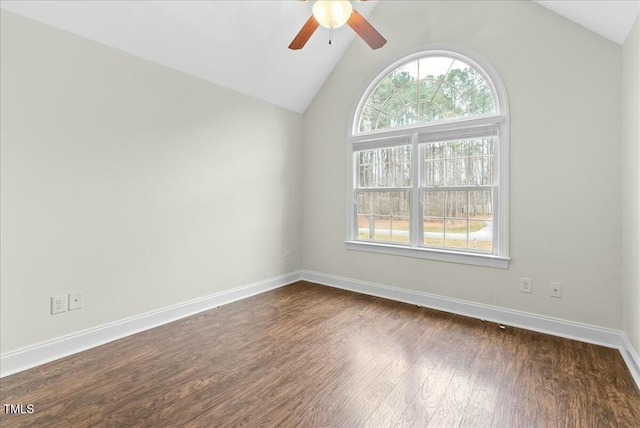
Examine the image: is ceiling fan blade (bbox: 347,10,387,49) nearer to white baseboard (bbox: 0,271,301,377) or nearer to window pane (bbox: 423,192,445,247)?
window pane (bbox: 423,192,445,247)

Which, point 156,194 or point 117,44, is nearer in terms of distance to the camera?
point 117,44

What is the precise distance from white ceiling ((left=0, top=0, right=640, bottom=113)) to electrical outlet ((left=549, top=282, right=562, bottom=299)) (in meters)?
A: 2.02

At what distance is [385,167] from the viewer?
3822 millimetres

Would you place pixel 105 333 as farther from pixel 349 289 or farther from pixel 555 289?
pixel 555 289

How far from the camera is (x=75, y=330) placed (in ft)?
7.82

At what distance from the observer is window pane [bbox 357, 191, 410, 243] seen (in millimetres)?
3686

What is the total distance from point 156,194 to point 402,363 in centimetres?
258

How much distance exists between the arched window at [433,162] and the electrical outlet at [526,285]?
0.84 feet

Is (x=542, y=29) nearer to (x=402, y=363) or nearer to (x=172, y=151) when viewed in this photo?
(x=402, y=363)

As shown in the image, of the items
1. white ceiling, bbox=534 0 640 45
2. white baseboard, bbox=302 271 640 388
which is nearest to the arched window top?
white ceiling, bbox=534 0 640 45

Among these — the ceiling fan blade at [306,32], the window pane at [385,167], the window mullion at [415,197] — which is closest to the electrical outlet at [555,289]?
the window mullion at [415,197]

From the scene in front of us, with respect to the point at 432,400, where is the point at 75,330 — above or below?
above

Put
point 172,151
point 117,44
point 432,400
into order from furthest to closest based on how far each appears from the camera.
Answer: point 172,151, point 117,44, point 432,400

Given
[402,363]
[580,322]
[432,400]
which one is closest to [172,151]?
[402,363]
